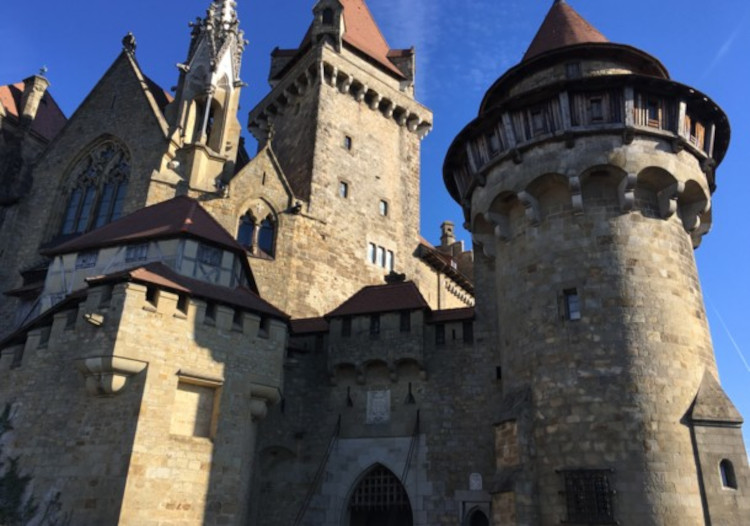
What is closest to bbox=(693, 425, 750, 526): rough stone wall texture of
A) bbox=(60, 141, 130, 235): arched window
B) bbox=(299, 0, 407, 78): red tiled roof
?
bbox=(60, 141, 130, 235): arched window

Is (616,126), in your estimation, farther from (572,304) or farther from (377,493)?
(377,493)

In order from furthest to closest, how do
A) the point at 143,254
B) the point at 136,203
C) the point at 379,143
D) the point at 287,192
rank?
1. the point at 379,143
2. the point at 287,192
3. the point at 136,203
4. the point at 143,254

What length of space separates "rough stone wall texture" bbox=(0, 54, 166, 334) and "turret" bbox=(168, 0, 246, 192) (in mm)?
1171

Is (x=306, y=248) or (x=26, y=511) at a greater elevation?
(x=306, y=248)

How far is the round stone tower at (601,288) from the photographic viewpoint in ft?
39.8

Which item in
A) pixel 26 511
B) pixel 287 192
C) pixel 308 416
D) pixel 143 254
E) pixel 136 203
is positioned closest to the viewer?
pixel 26 511

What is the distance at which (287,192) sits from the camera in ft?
77.5

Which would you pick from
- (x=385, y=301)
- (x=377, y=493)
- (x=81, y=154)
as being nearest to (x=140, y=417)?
(x=377, y=493)

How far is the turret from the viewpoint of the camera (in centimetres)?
2288

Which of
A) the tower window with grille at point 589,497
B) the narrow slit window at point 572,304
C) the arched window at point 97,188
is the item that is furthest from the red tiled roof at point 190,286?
the arched window at point 97,188

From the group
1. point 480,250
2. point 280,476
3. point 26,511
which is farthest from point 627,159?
point 26,511

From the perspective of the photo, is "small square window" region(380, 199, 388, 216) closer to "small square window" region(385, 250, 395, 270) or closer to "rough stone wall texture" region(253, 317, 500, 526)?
"small square window" region(385, 250, 395, 270)

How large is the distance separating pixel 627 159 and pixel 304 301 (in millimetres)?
12206

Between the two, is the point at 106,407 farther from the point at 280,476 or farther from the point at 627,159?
the point at 627,159
